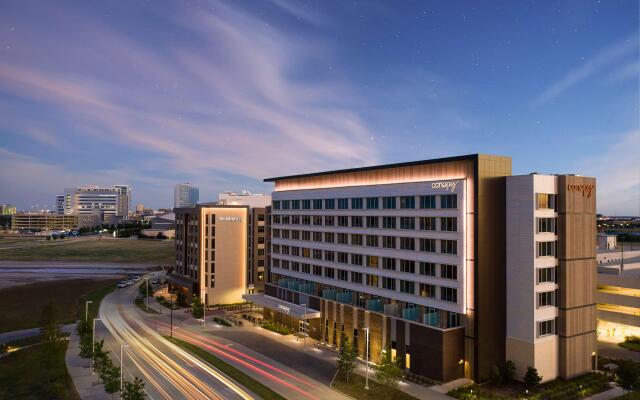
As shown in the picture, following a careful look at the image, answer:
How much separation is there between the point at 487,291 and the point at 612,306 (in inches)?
1278

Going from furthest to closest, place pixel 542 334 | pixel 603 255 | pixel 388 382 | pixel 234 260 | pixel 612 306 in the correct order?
1. pixel 234 260
2. pixel 603 255
3. pixel 612 306
4. pixel 542 334
5. pixel 388 382

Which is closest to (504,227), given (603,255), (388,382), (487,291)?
(487,291)

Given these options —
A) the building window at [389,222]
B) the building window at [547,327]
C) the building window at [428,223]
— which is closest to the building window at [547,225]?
the building window at [547,327]

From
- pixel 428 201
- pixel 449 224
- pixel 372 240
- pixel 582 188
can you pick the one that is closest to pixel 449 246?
pixel 449 224

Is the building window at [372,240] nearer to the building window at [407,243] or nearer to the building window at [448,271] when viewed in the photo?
the building window at [407,243]

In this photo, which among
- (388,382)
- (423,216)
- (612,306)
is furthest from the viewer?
(612,306)

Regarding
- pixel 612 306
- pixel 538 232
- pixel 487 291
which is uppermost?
pixel 538 232

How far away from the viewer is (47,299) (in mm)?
102250

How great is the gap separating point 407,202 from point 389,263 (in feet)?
28.8

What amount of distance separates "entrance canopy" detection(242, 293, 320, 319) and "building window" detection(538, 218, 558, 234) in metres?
34.1

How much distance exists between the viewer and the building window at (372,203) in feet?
208

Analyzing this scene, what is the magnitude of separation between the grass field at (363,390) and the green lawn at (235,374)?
7198 millimetres

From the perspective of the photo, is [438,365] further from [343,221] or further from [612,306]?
[612,306]

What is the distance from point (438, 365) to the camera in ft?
165
